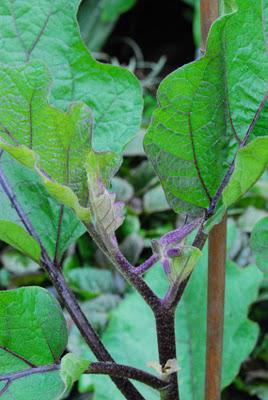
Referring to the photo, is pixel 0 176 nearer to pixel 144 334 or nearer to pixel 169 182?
pixel 169 182

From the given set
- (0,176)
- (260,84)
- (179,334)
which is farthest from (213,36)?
(179,334)

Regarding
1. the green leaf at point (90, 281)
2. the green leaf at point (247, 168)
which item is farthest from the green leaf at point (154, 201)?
the green leaf at point (247, 168)

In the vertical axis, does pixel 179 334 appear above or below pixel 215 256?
below

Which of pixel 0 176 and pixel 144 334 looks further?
pixel 144 334

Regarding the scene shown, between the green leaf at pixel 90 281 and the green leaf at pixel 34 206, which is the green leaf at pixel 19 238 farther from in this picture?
the green leaf at pixel 90 281

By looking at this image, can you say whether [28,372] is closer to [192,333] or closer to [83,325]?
[83,325]

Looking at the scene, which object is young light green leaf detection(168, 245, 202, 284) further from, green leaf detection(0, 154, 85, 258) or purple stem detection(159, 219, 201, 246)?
green leaf detection(0, 154, 85, 258)
